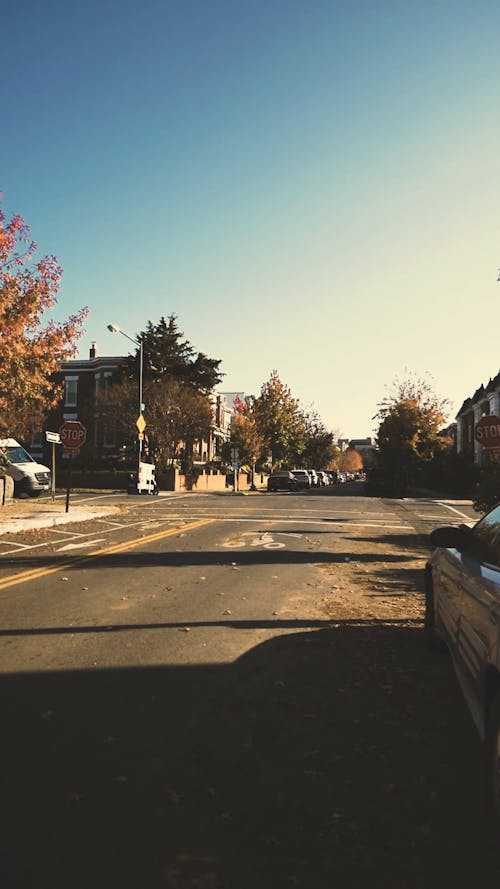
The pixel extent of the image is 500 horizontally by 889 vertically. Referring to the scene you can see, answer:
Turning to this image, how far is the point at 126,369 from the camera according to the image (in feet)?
179

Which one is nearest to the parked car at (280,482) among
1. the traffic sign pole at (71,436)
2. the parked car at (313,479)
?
the parked car at (313,479)

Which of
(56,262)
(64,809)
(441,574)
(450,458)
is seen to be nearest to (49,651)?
(64,809)

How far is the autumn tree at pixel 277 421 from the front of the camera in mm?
64250

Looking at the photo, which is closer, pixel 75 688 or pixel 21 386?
pixel 75 688

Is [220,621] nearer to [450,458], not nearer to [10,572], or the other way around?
[10,572]

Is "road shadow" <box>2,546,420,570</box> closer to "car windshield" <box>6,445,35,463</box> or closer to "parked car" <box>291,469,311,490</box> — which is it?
"car windshield" <box>6,445,35,463</box>

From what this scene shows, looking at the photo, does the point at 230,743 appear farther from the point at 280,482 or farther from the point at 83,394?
the point at 83,394

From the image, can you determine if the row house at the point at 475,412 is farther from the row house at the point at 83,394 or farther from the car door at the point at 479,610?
the car door at the point at 479,610

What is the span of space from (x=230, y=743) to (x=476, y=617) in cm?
165

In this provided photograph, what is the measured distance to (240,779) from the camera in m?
3.54

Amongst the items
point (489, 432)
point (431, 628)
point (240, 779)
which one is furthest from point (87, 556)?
point (240, 779)

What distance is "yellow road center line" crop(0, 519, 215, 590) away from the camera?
370 inches

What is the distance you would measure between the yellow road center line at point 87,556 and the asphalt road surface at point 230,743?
0.61m

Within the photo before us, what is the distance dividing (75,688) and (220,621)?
93.0 inches
